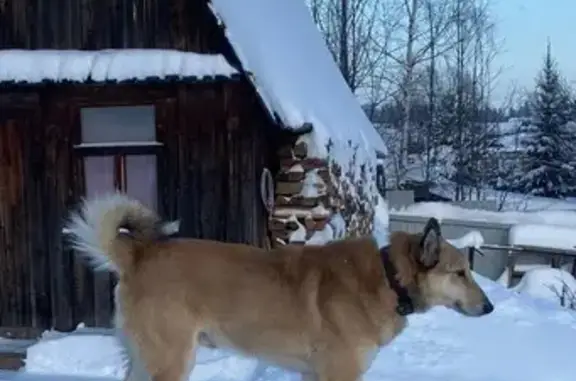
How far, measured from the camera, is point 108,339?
632 cm

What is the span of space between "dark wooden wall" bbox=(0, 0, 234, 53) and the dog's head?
367 cm

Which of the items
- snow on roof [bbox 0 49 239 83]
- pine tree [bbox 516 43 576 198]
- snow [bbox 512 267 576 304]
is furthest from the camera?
pine tree [bbox 516 43 576 198]

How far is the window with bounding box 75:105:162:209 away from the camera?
687 centimetres

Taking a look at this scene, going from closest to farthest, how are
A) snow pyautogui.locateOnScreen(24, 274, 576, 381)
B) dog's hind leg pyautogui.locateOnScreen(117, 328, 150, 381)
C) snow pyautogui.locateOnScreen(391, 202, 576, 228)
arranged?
1. dog's hind leg pyautogui.locateOnScreen(117, 328, 150, 381)
2. snow pyautogui.locateOnScreen(24, 274, 576, 381)
3. snow pyautogui.locateOnScreen(391, 202, 576, 228)

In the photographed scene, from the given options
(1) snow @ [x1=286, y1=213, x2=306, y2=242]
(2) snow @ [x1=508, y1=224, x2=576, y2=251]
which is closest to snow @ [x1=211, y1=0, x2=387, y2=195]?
(1) snow @ [x1=286, y1=213, x2=306, y2=242]

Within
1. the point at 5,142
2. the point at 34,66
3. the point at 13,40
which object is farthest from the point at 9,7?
the point at 5,142

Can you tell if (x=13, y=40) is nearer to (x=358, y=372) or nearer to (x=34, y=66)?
(x=34, y=66)

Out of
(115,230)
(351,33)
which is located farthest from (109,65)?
(351,33)

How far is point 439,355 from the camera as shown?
17.8 ft

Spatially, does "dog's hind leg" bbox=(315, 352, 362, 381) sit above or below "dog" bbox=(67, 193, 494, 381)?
below

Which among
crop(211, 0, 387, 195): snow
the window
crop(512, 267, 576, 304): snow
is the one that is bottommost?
crop(512, 267, 576, 304): snow

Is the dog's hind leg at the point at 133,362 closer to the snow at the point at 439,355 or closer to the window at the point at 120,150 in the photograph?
the snow at the point at 439,355

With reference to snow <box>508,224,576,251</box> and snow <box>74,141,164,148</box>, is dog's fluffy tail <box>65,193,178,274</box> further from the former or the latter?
snow <box>508,224,576,251</box>

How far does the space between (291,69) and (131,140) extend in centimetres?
199
